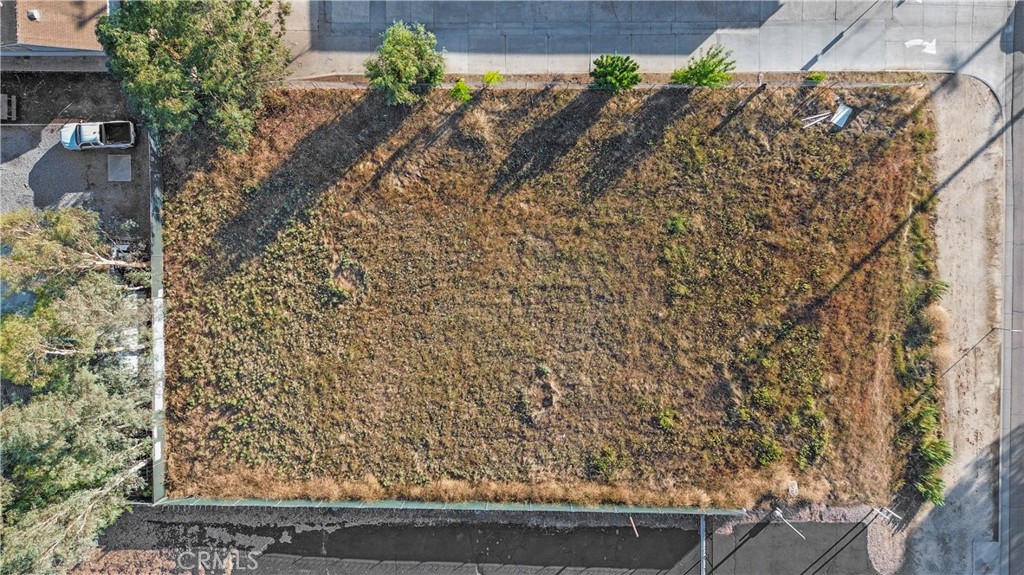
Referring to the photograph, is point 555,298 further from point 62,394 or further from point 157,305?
point 62,394

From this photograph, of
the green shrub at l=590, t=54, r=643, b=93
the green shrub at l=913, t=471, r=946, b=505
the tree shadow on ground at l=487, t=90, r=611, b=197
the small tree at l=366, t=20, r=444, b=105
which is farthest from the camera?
the tree shadow on ground at l=487, t=90, r=611, b=197

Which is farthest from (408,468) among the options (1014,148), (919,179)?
(1014,148)

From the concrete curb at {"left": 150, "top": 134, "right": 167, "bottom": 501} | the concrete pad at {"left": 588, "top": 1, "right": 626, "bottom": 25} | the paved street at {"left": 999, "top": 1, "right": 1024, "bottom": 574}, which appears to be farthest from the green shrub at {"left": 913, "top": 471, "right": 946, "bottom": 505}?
the concrete curb at {"left": 150, "top": 134, "right": 167, "bottom": 501}

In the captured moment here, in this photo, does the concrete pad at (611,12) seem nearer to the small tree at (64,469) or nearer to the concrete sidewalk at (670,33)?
the concrete sidewalk at (670,33)

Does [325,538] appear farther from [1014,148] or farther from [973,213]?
[1014,148]

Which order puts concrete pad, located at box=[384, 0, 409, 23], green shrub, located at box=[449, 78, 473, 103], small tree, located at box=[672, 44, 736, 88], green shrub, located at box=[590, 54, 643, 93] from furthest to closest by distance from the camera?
concrete pad, located at box=[384, 0, 409, 23] → green shrub, located at box=[449, 78, 473, 103] → green shrub, located at box=[590, 54, 643, 93] → small tree, located at box=[672, 44, 736, 88]

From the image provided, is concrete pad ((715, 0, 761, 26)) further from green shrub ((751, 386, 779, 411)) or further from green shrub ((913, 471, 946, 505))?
green shrub ((913, 471, 946, 505))

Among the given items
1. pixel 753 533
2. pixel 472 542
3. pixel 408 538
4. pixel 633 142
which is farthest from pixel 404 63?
pixel 753 533
